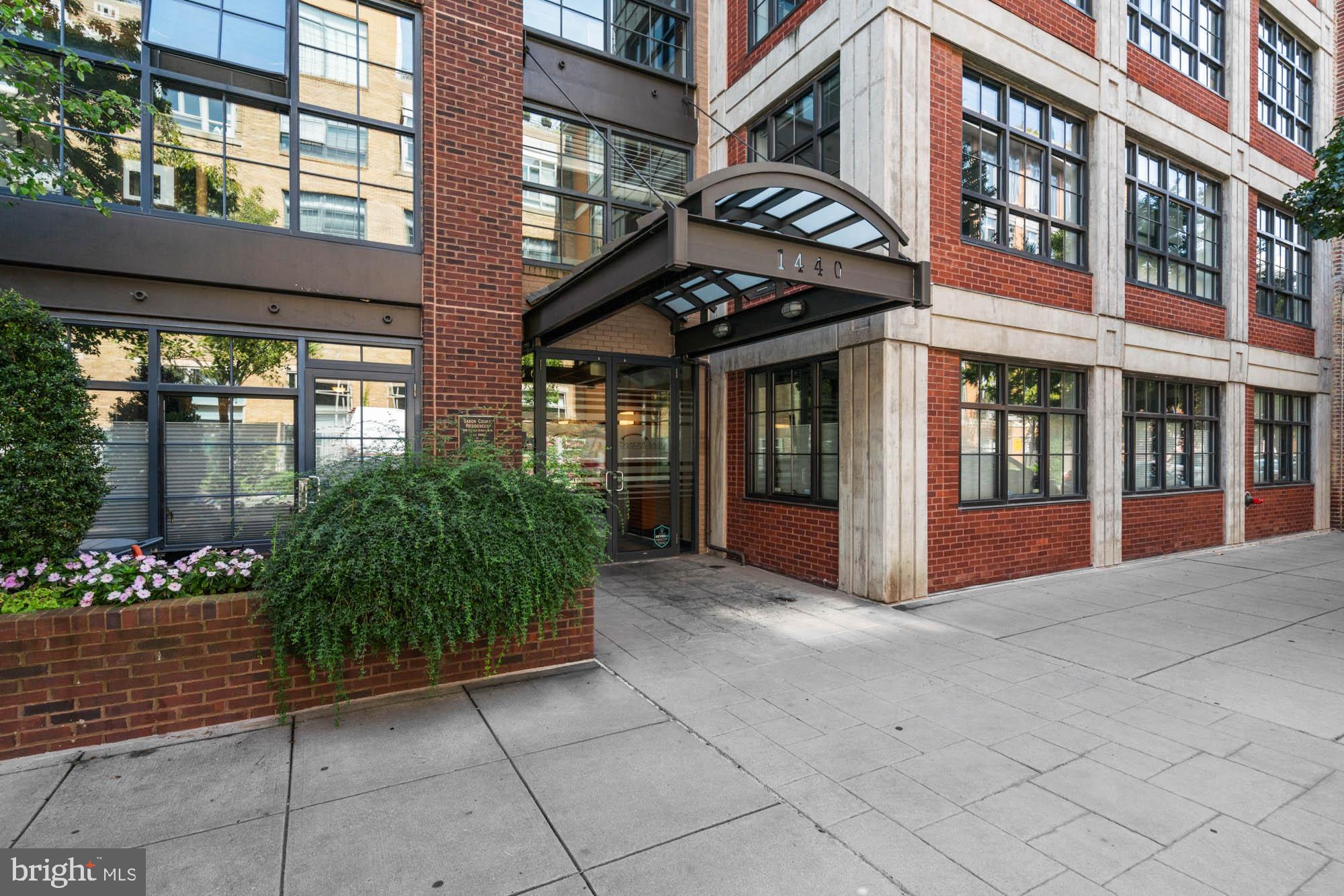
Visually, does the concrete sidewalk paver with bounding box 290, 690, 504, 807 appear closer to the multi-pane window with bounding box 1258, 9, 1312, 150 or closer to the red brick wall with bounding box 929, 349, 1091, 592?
the red brick wall with bounding box 929, 349, 1091, 592

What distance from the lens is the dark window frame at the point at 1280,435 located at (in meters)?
12.2

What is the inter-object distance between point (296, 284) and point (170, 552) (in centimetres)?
275

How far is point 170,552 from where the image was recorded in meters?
5.90

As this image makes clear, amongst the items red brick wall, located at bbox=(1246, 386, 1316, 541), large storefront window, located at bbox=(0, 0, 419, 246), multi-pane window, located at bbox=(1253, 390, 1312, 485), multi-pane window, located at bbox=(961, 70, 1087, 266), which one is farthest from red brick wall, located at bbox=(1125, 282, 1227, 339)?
large storefront window, located at bbox=(0, 0, 419, 246)

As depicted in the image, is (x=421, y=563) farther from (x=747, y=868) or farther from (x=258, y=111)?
(x=258, y=111)

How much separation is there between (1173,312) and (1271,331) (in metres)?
3.90

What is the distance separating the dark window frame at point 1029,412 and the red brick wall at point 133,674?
7100 millimetres

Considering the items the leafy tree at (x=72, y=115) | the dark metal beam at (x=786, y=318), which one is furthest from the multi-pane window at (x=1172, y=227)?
the leafy tree at (x=72, y=115)

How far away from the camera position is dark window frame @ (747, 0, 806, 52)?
879cm

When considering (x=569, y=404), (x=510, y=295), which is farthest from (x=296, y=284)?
(x=569, y=404)

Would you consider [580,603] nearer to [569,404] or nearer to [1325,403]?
[569,404]

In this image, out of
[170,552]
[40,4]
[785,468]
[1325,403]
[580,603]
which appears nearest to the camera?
[580,603]

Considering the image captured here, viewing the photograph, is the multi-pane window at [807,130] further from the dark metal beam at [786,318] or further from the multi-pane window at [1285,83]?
the multi-pane window at [1285,83]

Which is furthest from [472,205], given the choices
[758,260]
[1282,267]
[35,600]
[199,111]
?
[1282,267]
